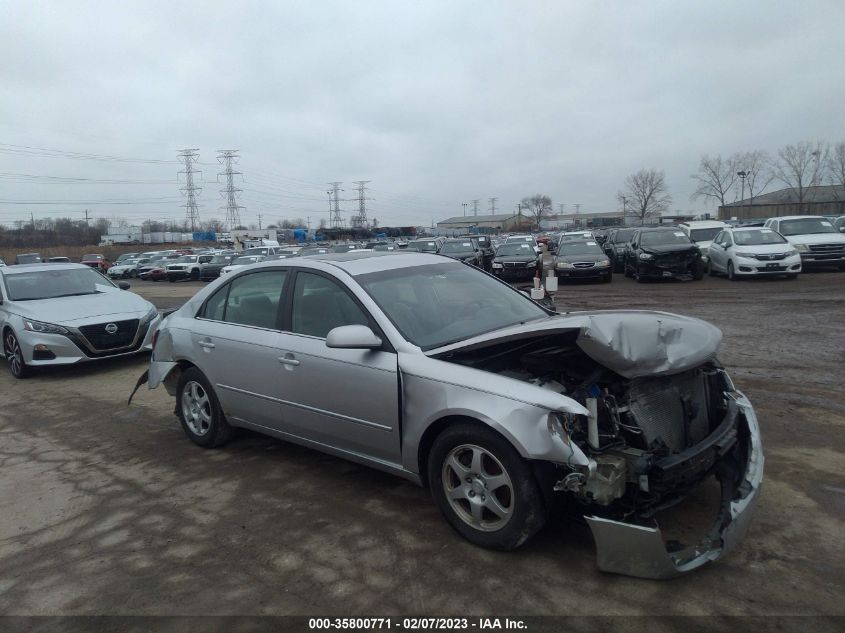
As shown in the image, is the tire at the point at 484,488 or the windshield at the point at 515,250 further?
the windshield at the point at 515,250

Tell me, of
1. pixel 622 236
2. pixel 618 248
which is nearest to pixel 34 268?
pixel 618 248

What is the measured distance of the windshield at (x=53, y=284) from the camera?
9.33 metres

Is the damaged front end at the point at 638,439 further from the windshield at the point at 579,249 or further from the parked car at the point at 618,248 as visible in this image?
the parked car at the point at 618,248

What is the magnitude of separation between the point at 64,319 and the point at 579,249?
16478 mm

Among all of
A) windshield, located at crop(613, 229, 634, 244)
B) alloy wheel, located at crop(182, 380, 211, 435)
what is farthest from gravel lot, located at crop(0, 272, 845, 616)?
windshield, located at crop(613, 229, 634, 244)

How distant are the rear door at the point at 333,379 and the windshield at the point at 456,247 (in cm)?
2100

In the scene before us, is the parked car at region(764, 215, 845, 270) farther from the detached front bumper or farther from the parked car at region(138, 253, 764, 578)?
the detached front bumper

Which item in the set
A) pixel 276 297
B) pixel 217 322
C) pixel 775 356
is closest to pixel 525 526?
pixel 276 297

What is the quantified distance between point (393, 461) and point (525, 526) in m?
1.01

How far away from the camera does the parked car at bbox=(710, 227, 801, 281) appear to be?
17.2m

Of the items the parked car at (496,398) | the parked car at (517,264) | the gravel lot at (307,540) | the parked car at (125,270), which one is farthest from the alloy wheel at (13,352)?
the parked car at (125,270)

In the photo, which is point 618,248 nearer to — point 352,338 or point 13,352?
point 13,352

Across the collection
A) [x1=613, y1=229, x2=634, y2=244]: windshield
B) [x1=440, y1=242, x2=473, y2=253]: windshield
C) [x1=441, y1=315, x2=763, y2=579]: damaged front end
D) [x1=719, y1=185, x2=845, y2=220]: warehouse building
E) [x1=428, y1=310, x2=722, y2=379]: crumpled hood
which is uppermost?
[x1=719, y1=185, x2=845, y2=220]: warehouse building

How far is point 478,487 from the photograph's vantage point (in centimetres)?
345
